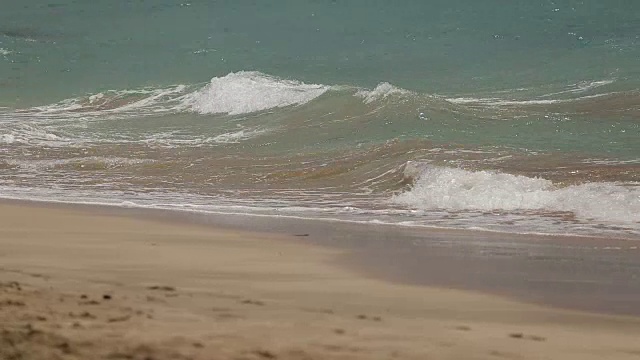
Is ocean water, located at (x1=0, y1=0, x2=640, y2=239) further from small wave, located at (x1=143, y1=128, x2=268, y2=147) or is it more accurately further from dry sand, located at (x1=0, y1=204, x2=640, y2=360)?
dry sand, located at (x1=0, y1=204, x2=640, y2=360)

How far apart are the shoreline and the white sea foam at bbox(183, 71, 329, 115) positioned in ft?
45.3

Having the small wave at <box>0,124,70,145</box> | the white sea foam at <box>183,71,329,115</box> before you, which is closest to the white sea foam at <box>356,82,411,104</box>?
the white sea foam at <box>183,71,329,115</box>

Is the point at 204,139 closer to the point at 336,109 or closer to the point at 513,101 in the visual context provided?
the point at 336,109

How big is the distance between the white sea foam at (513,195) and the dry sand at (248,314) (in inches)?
149

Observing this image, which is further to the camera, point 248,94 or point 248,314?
point 248,94

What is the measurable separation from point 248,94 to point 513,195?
14.8 metres

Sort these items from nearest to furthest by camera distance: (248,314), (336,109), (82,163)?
(248,314) → (82,163) → (336,109)

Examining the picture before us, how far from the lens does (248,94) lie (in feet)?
83.1

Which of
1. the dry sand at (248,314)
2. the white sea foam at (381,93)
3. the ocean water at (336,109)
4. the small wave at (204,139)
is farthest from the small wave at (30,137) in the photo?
the dry sand at (248,314)

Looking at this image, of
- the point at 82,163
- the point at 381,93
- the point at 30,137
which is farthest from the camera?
the point at 381,93

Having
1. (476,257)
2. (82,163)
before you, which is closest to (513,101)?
(82,163)

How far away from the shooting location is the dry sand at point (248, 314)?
3822 millimetres

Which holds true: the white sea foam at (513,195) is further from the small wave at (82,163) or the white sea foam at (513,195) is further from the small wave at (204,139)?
the small wave at (204,139)

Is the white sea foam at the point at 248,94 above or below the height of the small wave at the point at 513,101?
above
